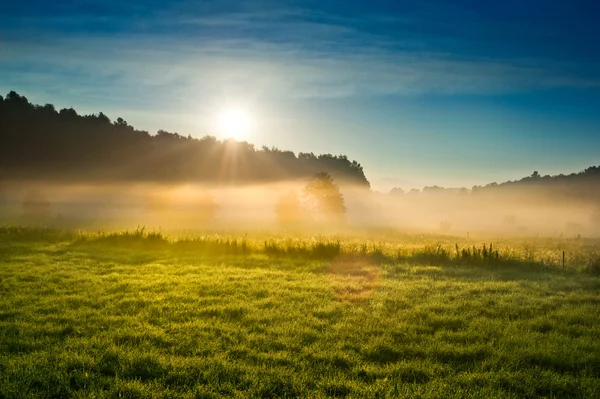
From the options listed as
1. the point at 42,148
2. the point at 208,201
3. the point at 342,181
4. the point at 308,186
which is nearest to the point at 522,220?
the point at 342,181

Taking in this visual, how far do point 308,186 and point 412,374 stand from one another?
71.2 m

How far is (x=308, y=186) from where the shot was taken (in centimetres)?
7862

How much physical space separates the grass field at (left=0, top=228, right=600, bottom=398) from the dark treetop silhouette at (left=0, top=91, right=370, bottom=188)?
5347 centimetres

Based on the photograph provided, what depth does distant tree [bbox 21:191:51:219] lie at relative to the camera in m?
61.1

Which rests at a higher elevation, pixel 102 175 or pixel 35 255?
pixel 102 175

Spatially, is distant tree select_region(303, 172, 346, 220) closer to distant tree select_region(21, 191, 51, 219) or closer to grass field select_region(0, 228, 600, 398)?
distant tree select_region(21, 191, 51, 219)

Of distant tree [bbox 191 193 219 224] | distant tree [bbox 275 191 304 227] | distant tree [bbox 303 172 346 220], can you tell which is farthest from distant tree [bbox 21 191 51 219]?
distant tree [bbox 303 172 346 220]

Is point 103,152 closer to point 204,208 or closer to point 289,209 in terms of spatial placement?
point 204,208

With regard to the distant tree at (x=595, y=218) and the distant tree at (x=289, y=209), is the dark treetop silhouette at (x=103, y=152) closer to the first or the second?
the distant tree at (x=289, y=209)

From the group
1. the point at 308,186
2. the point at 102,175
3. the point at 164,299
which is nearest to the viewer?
the point at 164,299

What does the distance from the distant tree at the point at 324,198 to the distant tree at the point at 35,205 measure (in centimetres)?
4050

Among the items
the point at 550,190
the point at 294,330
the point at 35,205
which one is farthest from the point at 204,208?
the point at 550,190

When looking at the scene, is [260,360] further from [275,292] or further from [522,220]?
[522,220]

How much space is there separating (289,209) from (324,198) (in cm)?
661
